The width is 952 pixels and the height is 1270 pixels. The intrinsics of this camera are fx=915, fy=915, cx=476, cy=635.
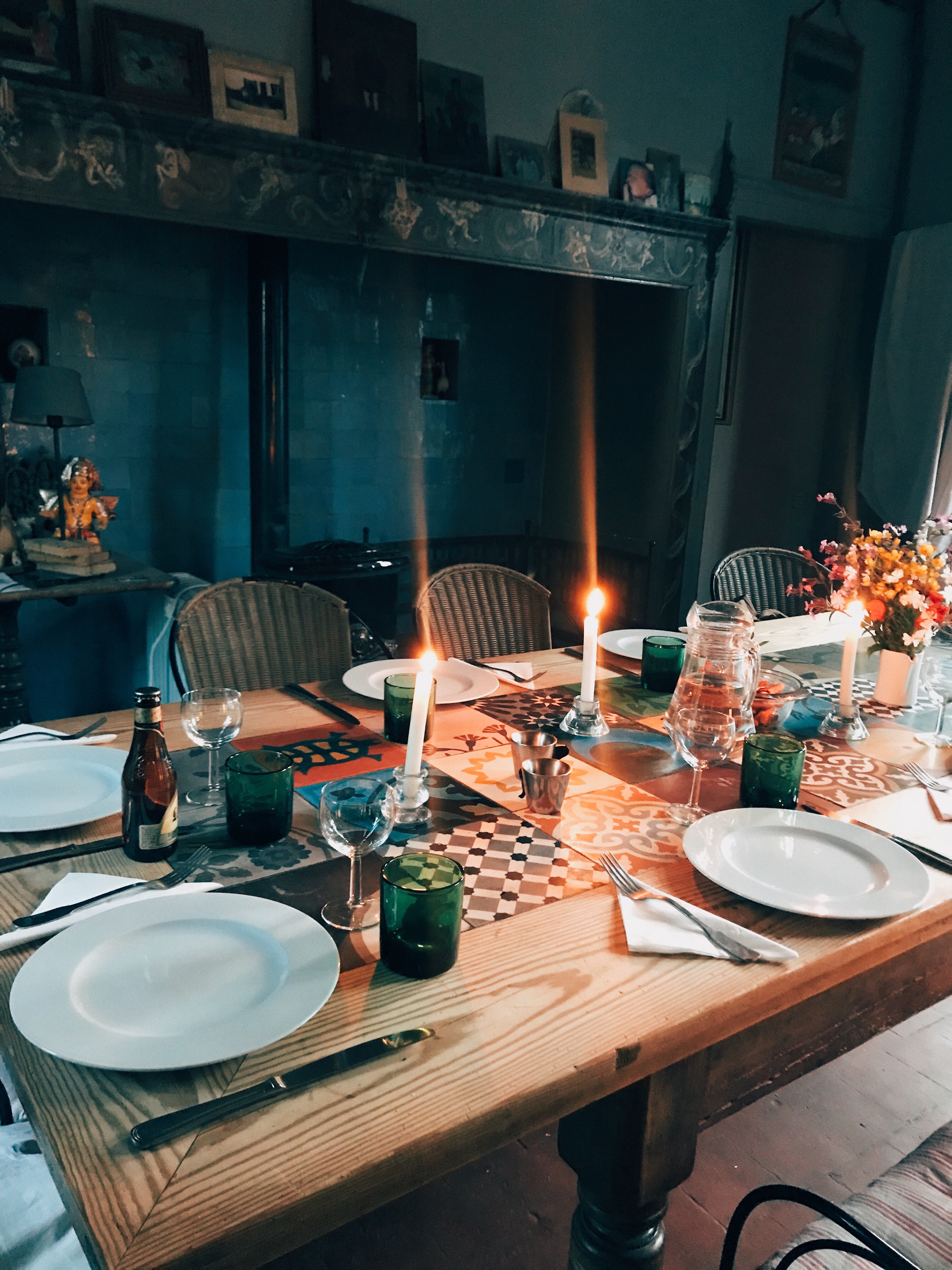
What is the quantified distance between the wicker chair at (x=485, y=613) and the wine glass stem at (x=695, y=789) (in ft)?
3.60

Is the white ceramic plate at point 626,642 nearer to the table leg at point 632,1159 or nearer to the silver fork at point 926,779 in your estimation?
the silver fork at point 926,779

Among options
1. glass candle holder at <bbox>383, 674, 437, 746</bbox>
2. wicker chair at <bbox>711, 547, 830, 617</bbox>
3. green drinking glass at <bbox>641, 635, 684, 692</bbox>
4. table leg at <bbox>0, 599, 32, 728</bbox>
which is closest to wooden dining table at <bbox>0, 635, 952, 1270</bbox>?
glass candle holder at <bbox>383, 674, 437, 746</bbox>

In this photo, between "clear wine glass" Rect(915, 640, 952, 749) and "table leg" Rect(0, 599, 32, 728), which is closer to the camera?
"clear wine glass" Rect(915, 640, 952, 749)

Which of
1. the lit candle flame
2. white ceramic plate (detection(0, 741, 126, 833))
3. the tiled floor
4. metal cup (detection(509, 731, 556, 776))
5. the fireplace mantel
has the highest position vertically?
the fireplace mantel

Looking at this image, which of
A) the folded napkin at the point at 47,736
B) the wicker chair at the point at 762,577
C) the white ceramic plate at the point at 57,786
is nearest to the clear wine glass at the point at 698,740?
the white ceramic plate at the point at 57,786

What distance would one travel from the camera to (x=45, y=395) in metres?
3.02

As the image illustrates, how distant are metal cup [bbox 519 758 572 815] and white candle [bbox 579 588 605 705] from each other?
299 millimetres

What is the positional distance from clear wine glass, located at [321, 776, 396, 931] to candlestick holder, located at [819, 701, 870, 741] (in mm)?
950

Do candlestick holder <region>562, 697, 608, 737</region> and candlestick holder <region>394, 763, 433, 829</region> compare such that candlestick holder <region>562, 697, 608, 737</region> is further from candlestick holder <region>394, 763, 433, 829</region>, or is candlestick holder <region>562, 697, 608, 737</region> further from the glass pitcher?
candlestick holder <region>394, 763, 433, 829</region>

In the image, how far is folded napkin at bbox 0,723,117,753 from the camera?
1.34 m

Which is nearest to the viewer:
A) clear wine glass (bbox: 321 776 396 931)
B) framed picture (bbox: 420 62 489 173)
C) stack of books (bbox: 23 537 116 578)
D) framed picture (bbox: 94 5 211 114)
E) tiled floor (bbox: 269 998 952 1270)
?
clear wine glass (bbox: 321 776 396 931)

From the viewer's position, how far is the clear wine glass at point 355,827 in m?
0.94

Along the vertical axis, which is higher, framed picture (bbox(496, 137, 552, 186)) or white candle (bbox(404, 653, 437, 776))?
framed picture (bbox(496, 137, 552, 186))

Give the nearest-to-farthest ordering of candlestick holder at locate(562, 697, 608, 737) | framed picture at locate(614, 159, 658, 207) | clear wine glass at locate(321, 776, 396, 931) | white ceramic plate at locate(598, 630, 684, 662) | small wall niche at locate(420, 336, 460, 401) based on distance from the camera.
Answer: clear wine glass at locate(321, 776, 396, 931) → candlestick holder at locate(562, 697, 608, 737) → white ceramic plate at locate(598, 630, 684, 662) → framed picture at locate(614, 159, 658, 207) → small wall niche at locate(420, 336, 460, 401)
